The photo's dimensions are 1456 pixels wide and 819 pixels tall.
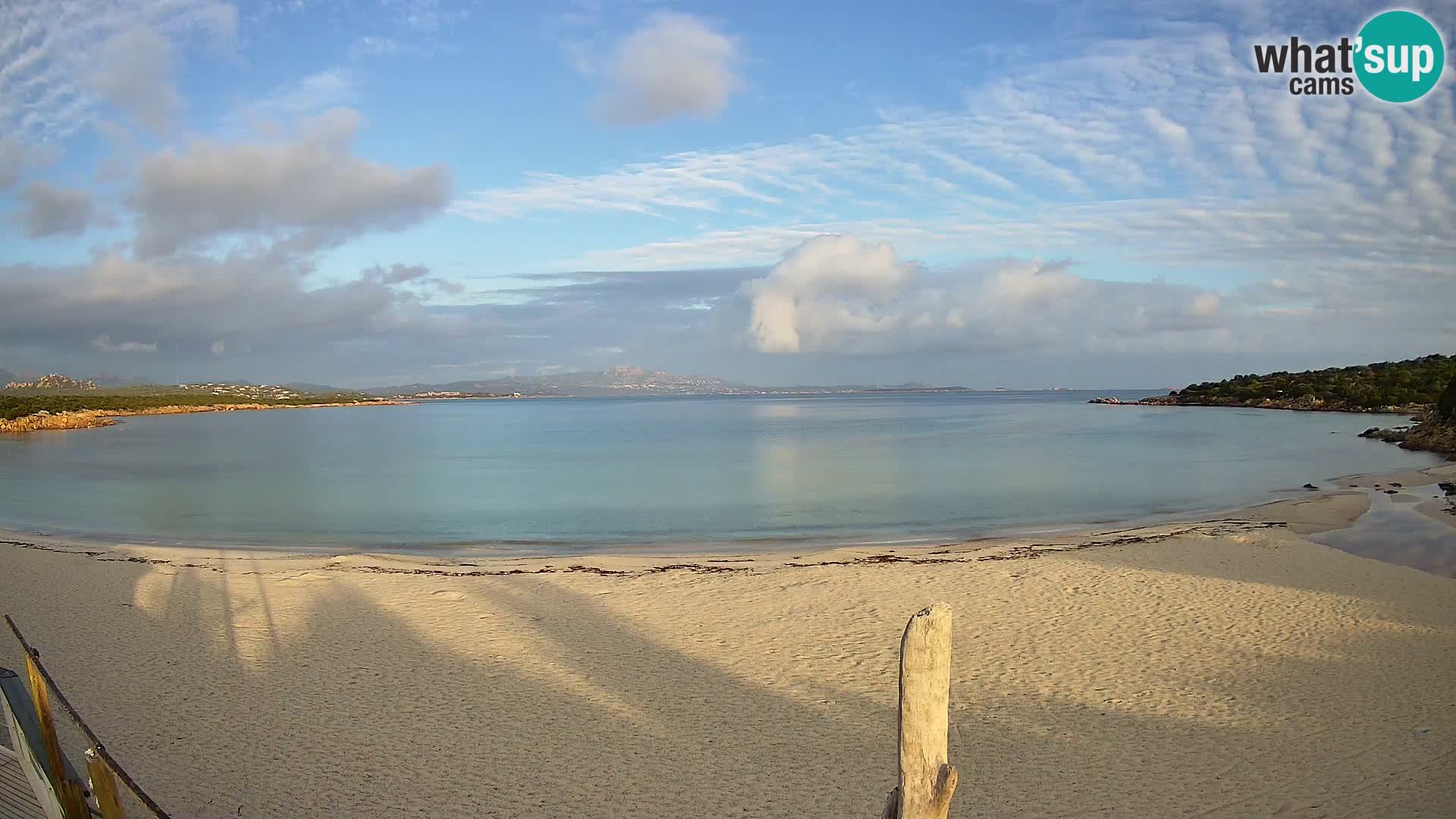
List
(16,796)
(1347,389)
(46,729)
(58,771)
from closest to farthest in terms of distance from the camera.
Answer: (58,771) → (46,729) → (16,796) → (1347,389)

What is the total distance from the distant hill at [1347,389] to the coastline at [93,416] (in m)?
96.3

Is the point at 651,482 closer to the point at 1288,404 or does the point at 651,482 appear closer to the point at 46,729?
the point at 46,729

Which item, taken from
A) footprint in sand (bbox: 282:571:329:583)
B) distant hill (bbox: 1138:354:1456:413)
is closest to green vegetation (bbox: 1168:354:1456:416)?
distant hill (bbox: 1138:354:1456:413)

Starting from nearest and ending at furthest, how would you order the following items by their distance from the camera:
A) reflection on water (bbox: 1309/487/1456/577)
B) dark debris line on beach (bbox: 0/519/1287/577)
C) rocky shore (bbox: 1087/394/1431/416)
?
reflection on water (bbox: 1309/487/1456/577)
dark debris line on beach (bbox: 0/519/1287/577)
rocky shore (bbox: 1087/394/1431/416)

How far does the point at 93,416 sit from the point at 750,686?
9573cm

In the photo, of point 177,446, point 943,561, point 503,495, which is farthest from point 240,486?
point 943,561

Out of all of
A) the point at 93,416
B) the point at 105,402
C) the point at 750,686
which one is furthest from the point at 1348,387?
the point at 105,402

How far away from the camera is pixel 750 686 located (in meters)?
8.23

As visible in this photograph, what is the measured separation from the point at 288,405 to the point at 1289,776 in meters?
160

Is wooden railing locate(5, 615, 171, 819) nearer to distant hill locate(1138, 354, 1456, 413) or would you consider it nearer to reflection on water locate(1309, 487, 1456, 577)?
reflection on water locate(1309, 487, 1456, 577)

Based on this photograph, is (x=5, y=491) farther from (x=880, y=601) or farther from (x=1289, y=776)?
(x=1289, y=776)

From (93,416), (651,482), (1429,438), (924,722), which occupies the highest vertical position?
(93,416)

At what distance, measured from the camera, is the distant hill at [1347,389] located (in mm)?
64375

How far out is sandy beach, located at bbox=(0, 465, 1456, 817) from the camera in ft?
19.9
